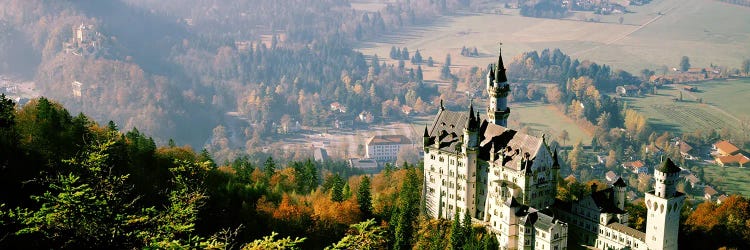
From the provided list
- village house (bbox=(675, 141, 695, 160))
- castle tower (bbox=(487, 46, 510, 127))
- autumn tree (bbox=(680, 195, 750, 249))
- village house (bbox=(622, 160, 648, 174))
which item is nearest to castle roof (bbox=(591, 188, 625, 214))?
autumn tree (bbox=(680, 195, 750, 249))

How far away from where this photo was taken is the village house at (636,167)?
134m

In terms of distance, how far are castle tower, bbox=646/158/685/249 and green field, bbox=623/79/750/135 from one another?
108266 millimetres

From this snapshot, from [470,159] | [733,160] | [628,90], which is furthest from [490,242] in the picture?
[628,90]

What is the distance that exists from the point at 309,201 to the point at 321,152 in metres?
99.6

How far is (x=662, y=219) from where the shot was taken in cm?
5378

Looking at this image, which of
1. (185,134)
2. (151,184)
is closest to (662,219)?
(151,184)

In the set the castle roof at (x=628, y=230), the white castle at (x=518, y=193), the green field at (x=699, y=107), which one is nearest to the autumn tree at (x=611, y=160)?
the green field at (x=699, y=107)

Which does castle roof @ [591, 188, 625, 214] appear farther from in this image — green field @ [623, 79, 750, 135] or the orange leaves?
green field @ [623, 79, 750, 135]

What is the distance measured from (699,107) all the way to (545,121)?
33.6 m

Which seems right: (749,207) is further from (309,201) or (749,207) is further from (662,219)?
(309,201)

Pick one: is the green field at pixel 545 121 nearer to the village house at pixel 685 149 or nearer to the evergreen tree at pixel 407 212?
the village house at pixel 685 149

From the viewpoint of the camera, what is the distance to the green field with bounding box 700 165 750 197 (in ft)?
386

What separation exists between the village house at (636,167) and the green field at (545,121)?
19228 millimetres

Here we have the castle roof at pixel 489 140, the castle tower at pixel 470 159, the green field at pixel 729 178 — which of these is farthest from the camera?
the green field at pixel 729 178
